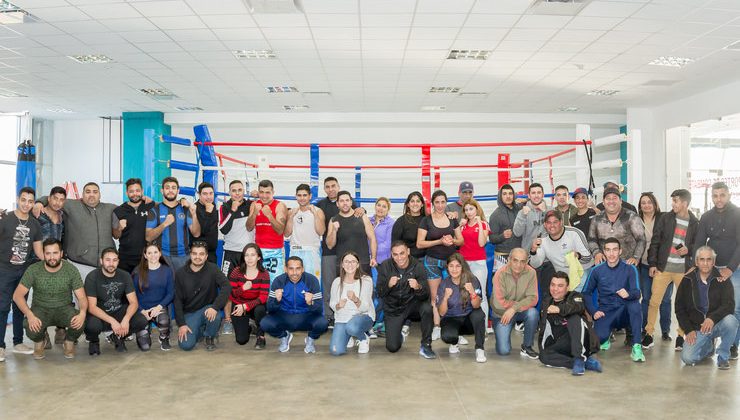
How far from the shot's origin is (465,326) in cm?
470

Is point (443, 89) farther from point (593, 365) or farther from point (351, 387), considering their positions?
point (351, 387)

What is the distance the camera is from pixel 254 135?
44.6 feet

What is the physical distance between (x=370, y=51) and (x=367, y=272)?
148 inches

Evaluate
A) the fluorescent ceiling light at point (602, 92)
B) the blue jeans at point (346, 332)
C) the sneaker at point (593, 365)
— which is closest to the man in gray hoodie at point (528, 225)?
the sneaker at point (593, 365)

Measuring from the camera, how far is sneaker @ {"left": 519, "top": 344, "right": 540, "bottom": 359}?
452cm

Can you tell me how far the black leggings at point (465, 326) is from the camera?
14.9 feet

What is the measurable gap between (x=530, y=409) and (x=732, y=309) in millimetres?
2070

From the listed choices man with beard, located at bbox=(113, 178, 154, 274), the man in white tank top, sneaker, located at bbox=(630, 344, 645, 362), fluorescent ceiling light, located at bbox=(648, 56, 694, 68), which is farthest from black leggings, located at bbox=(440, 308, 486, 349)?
fluorescent ceiling light, located at bbox=(648, 56, 694, 68)

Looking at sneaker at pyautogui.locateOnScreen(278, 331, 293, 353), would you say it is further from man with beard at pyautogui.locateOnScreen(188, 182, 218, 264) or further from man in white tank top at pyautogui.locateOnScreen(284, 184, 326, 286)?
man with beard at pyautogui.locateOnScreen(188, 182, 218, 264)

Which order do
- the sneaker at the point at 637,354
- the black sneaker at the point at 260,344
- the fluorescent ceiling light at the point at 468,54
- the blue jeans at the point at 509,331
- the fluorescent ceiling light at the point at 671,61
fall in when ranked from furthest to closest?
the fluorescent ceiling light at the point at 671,61 → the fluorescent ceiling light at the point at 468,54 → the black sneaker at the point at 260,344 → the blue jeans at the point at 509,331 → the sneaker at the point at 637,354

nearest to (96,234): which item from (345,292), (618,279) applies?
(345,292)

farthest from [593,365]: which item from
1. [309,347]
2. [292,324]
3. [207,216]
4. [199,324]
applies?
[207,216]

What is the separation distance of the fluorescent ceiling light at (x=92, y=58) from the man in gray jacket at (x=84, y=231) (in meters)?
4.09

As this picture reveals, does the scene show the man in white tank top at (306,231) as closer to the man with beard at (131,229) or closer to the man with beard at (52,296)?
the man with beard at (131,229)
